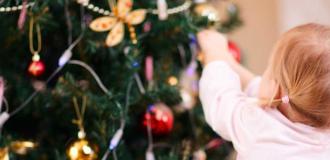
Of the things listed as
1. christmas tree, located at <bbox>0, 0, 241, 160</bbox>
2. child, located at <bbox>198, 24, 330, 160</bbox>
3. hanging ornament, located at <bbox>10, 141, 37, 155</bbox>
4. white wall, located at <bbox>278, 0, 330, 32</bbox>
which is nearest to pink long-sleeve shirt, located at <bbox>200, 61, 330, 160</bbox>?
child, located at <bbox>198, 24, 330, 160</bbox>

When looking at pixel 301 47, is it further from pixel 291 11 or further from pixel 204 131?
pixel 291 11

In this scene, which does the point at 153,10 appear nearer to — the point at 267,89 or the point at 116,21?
the point at 116,21

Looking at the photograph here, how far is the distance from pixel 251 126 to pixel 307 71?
142 millimetres

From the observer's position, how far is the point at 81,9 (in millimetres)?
1032

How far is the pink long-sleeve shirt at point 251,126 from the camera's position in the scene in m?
0.82

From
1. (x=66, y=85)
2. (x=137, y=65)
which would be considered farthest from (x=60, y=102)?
(x=137, y=65)

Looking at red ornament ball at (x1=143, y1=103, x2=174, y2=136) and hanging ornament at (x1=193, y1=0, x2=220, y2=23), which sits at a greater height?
hanging ornament at (x1=193, y1=0, x2=220, y2=23)

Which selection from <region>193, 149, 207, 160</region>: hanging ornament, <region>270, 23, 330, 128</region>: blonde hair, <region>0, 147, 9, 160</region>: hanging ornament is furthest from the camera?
<region>193, 149, 207, 160</region>: hanging ornament

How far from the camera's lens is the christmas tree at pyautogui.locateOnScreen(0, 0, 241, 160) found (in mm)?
965

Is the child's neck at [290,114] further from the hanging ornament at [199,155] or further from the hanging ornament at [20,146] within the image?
the hanging ornament at [20,146]

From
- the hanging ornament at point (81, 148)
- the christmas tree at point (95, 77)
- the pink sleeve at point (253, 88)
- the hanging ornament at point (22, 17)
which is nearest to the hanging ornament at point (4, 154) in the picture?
the christmas tree at point (95, 77)

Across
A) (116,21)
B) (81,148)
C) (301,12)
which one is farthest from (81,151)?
(301,12)

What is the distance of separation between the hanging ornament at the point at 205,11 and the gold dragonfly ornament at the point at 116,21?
17 centimetres

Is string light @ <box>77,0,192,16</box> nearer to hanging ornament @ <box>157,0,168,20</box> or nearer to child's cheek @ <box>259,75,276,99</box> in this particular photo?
hanging ornament @ <box>157,0,168,20</box>
